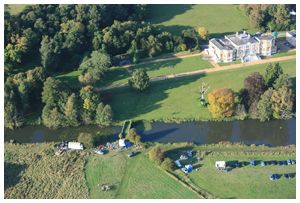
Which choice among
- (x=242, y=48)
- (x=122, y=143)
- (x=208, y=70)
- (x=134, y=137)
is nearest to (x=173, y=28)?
(x=242, y=48)

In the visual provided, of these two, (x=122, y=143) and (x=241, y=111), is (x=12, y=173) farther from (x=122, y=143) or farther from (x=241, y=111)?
(x=241, y=111)

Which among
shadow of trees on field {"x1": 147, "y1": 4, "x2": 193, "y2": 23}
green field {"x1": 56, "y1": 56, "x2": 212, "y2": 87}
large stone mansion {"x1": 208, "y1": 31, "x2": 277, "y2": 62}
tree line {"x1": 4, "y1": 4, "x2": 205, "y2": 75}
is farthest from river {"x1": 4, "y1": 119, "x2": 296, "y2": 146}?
shadow of trees on field {"x1": 147, "y1": 4, "x2": 193, "y2": 23}

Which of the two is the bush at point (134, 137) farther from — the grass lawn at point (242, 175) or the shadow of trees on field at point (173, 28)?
the shadow of trees on field at point (173, 28)

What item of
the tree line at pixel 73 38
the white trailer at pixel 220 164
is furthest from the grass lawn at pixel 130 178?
the tree line at pixel 73 38

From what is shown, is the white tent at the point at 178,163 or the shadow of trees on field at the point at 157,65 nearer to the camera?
the white tent at the point at 178,163

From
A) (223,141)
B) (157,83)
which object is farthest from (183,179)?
(157,83)

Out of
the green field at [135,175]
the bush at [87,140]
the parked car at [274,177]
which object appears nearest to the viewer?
the green field at [135,175]

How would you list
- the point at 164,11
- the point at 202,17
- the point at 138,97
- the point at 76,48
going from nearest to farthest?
→ the point at 138,97
the point at 76,48
the point at 202,17
the point at 164,11
